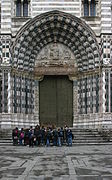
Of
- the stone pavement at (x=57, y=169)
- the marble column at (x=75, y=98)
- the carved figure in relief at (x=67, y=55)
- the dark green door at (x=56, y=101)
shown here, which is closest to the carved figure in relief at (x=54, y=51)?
the carved figure in relief at (x=67, y=55)

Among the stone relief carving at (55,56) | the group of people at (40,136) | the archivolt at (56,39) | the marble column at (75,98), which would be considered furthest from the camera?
the stone relief carving at (55,56)

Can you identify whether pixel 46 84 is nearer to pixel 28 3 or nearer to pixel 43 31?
pixel 43 31

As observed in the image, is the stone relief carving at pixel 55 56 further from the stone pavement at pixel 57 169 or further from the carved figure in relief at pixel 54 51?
the stone pavement at pixel 57 169

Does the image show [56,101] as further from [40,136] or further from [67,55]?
[40,136]

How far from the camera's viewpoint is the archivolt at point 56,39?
984 inches

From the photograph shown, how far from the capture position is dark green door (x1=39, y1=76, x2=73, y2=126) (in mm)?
26031

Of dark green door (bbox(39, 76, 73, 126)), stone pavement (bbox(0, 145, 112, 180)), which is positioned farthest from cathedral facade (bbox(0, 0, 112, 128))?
stone pavement (bbox(0, 145, 112, 180))

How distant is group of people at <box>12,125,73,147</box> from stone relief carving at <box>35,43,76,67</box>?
6458 millimetres

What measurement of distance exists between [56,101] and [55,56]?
3284mm

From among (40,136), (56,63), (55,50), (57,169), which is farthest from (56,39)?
(57,169)

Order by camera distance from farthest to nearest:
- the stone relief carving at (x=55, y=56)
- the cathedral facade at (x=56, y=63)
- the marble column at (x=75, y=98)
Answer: the stone relief carving at (x=55, y=56) → the marble column at (x=75, y=98) → the cathedral facade at (x=56, y=63)

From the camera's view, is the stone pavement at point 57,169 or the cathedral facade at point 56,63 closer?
the stone pavement at point 57,169

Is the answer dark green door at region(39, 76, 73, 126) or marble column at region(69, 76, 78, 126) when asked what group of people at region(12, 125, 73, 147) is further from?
dark green door at region(39, 76, 73, 126)

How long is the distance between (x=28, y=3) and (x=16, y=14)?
116 cm
